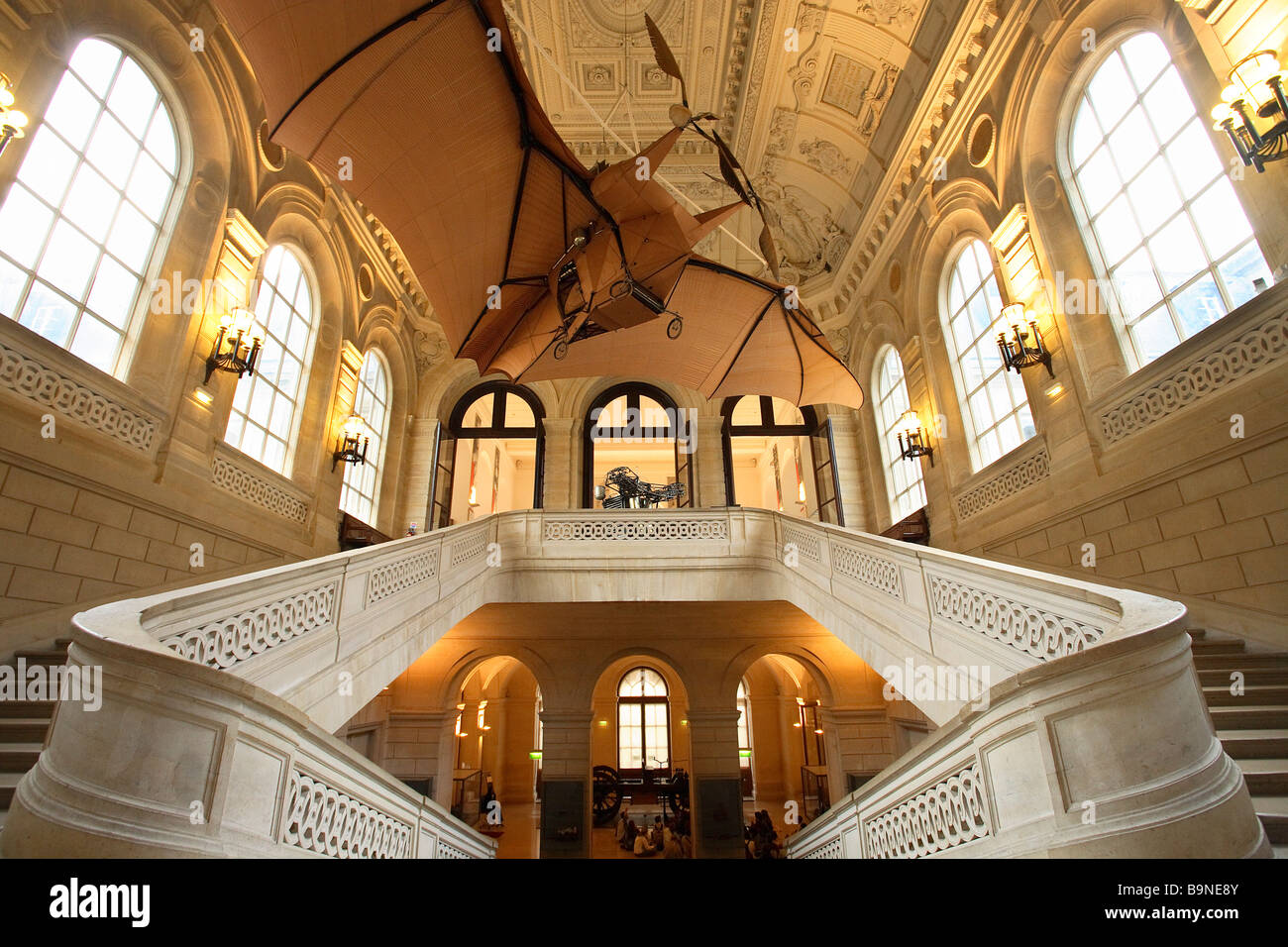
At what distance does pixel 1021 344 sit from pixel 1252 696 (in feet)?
11.5

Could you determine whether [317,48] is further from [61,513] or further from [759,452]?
[759,452]

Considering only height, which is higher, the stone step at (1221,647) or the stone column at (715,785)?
the stone step at (1221,647)

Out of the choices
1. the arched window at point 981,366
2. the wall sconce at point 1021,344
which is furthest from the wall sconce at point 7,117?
the arched window at point 981,366

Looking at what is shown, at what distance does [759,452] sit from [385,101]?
43.1 ft

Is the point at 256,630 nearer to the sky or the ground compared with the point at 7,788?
nearer to the sky

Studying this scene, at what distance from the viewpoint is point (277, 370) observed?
6.69 meters

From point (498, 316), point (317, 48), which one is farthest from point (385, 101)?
point (498, 316)

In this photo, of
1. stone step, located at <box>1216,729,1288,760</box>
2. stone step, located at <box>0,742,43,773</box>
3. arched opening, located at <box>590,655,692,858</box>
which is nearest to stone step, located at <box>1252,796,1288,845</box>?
stone step, located at <box>1216,729,1288,760</box>

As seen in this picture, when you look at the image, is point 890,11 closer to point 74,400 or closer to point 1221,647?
point 1221,647

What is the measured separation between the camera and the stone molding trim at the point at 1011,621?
2262mm

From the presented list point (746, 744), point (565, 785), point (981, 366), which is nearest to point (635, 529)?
point (565, 785)

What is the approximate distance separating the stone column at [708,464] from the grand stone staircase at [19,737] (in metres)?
7.80

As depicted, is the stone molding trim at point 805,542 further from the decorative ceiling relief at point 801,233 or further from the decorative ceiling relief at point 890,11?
the decorative ceiling relief at point 890,11

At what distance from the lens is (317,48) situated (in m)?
3.72
